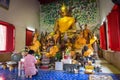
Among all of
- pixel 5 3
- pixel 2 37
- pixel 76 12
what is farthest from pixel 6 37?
pixel 76 12

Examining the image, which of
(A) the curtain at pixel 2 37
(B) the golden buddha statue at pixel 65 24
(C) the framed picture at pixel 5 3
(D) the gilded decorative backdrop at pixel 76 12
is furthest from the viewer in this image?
(D) the gilded decorative backdrop at pixel 76 12

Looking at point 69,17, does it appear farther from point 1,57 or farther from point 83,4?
point 1,57

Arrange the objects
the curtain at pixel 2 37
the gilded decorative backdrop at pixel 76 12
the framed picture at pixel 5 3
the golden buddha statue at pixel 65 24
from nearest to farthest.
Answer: the framed picture at pixel 5 3 < the curtain at pixel 2 37 < the golden buddha statue at pixel 65 24 < the gilded decorative backdrop at pixel 76 12

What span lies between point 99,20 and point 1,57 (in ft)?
18.9


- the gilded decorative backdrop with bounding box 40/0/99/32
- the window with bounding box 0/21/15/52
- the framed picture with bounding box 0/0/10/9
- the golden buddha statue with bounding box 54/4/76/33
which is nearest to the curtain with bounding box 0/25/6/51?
the window with bounding box 0/21/15/52

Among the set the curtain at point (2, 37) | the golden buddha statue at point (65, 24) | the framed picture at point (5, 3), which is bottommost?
the curtain at point (2, 37)

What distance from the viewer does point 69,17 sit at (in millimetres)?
7234

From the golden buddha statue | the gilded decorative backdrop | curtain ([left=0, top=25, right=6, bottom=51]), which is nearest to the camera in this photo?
curtain ([left=0, top=25, right=6, bottom=51])

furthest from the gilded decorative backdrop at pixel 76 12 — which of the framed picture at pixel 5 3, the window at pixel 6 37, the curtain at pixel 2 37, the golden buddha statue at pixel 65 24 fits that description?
the curtain at pixel 2 37

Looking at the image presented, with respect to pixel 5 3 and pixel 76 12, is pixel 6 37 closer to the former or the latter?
pixel 5 3

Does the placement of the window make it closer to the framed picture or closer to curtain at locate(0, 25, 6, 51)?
curtain at locate(0, 25, 6, 51)

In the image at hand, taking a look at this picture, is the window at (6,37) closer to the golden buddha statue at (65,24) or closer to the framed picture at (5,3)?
the framed picture at (5,3)

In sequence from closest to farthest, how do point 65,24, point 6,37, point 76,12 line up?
point 6,37
point 65,24
point 76,12

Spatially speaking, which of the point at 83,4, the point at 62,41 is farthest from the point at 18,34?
the point at 83,4
